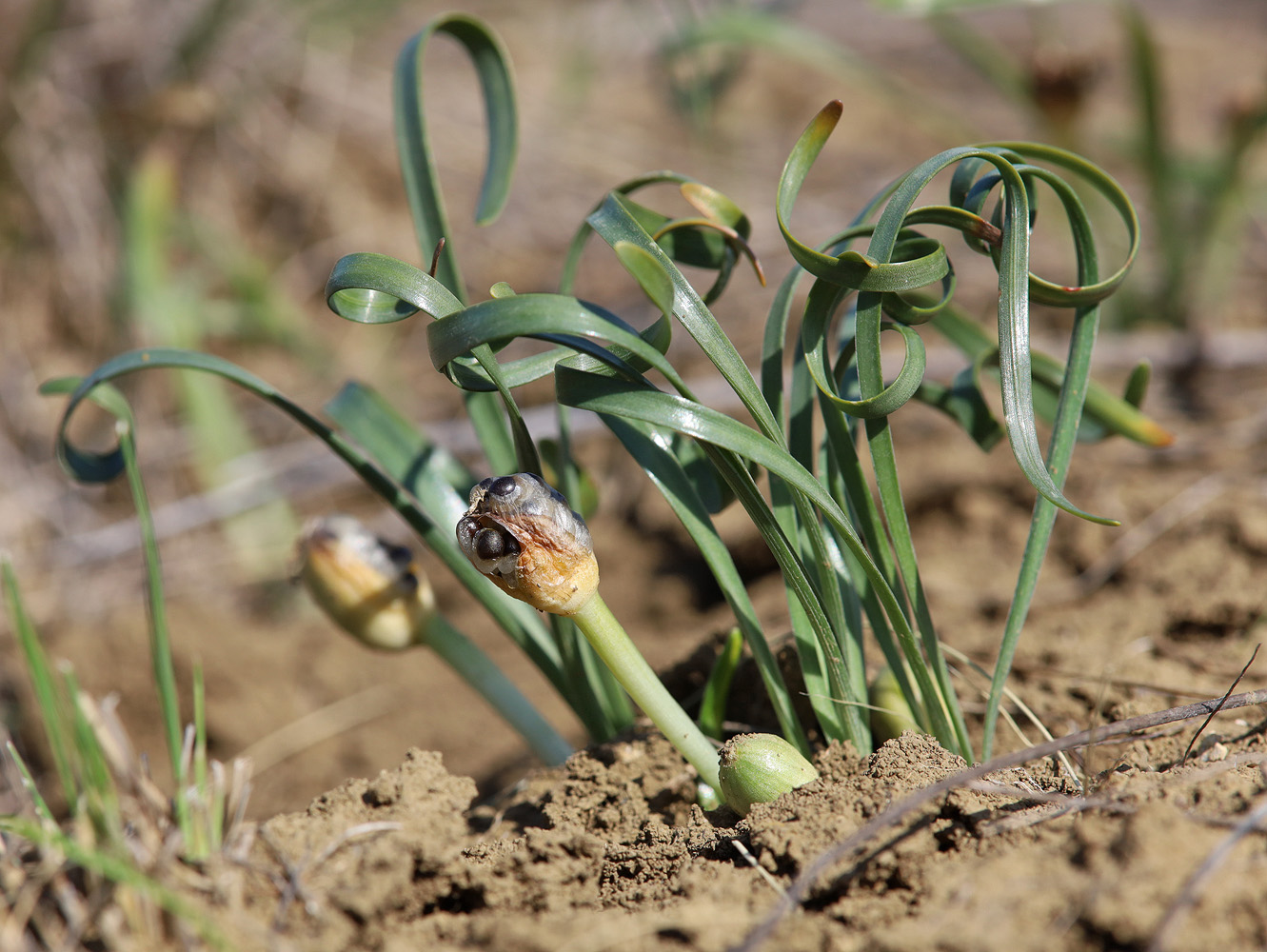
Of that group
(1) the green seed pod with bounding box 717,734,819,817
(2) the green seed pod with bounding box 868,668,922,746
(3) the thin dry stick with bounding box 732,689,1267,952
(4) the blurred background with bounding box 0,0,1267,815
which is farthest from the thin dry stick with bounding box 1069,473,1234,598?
(1) the green seed pod with bounding box 717,734,819,817

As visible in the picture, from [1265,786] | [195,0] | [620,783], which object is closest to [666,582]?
[620,783]

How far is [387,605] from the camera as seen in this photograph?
1.17 m

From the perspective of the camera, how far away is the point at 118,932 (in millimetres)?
699

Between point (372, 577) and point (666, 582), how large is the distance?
1107 millimetres

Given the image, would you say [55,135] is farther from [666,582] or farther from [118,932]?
[118,932]

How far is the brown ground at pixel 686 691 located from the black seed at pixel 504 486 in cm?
32

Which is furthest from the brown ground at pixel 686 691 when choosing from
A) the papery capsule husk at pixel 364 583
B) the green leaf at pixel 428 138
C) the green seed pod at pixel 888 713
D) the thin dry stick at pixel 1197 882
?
the green leaf at pixel 428 138

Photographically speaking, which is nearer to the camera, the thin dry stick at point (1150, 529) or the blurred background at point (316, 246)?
the thin dry stick at point (1150, 529)

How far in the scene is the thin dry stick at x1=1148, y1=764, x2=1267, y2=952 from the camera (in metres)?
0.64

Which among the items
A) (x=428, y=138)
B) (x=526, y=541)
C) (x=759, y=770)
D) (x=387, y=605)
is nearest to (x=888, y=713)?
(x=759, y=770)

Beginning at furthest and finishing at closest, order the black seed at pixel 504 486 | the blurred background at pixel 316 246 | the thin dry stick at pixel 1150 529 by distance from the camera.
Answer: the blurred background at pixel 316 246
the thin dry stick at pixel 1150 529
the black seed at pixel 504 486

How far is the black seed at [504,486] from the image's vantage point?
0.80m

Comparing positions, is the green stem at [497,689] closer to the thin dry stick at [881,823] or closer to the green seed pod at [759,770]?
the green seed pod at [759,770]

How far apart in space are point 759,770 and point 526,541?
1.03 ft
